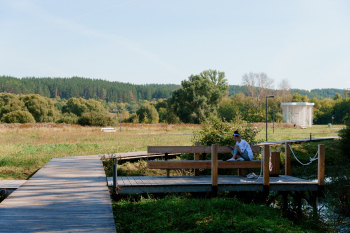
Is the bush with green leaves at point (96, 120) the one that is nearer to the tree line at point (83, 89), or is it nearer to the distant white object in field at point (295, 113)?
the distant white object in field at point (295, 113)

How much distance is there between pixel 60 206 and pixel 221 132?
908 centimetres

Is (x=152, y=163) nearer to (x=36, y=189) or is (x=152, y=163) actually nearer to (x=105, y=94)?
(x=36, y=189)

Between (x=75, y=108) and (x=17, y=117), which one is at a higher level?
(x=75, y=108)

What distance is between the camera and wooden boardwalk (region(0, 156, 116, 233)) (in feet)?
18.6

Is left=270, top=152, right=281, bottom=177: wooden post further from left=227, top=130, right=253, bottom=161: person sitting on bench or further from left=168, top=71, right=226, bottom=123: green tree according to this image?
left=168, top=71, right=226, bottom=123: green tree

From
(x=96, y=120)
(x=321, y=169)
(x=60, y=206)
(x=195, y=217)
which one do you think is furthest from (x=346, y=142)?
(x=96, y=120)

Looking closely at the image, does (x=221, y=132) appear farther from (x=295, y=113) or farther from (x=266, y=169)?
(x=295, y=113)

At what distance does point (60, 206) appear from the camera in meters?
7.01

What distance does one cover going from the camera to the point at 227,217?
7.18 metres

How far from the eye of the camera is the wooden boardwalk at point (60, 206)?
223 inches

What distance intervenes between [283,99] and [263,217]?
88424 millimetres

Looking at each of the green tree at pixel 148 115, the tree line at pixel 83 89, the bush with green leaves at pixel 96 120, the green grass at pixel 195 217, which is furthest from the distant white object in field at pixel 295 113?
the green grass at pixel 195 217

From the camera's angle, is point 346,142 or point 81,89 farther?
point 81,89

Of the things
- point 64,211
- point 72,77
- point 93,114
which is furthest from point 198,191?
point 72,77
